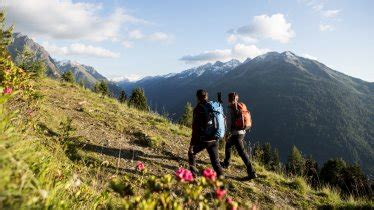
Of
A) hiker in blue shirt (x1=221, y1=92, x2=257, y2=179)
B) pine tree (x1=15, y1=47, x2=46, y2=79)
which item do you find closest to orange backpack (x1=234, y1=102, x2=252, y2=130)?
hiker in blue shirt (x1=221, y1=92, x2=257, y2=179)

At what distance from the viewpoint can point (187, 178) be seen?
10.6ft

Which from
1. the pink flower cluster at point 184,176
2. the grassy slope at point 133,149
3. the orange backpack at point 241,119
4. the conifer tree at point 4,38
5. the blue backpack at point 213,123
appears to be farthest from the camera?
the orange backpack at point 241,119

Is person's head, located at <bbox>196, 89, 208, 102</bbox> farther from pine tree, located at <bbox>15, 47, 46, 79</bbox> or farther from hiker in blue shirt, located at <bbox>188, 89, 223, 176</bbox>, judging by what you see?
pine tree, located at <bbox>15, 47, 46, 79</bbox>

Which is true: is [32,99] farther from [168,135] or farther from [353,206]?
[353,206]

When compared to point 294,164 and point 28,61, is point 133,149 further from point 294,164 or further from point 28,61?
point 294,164

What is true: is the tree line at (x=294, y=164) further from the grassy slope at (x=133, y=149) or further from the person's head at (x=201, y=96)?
the person's head at (x=201, y=96)

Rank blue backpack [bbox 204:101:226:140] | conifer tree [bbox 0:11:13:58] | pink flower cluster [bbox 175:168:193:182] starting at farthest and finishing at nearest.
A: blue backpack [bbox 204:101:226:140], conifer tree [bbox 0:11:13:58], pink flower cluster [bbox 175:168:193:182]

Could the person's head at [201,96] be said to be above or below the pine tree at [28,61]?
below

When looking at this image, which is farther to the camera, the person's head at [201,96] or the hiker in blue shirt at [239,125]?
the hiker in blue shirt at [239,125]

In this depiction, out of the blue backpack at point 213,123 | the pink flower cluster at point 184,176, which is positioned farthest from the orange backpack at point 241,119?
the pink flower cluster at point 184,176

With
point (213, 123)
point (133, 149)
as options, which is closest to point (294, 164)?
point (213, 123)

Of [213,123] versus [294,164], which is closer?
[213,123]

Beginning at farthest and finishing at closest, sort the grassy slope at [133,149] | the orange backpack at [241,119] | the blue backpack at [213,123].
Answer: the orange backpack at [241,119]
the grassy slope at [133,149]
the blue backpack at [213,123]

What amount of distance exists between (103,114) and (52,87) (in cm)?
468
